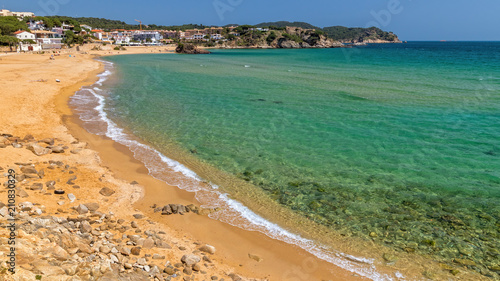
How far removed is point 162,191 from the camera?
11.4 m

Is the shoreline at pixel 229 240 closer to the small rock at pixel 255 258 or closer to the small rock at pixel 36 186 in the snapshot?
the small rock at pixel 255 258

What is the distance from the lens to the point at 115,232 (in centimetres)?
826

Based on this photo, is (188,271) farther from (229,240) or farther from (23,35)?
(23,35)

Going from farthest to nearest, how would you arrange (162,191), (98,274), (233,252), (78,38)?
(78,38)
(162,191)
(233,252)
(98,274)

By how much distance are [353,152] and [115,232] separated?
1150 centimetres

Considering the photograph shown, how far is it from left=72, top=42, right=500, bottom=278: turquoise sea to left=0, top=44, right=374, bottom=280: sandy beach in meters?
1.73

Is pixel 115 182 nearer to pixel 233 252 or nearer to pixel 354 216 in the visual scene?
pixel 233 252

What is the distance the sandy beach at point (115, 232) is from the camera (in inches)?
247

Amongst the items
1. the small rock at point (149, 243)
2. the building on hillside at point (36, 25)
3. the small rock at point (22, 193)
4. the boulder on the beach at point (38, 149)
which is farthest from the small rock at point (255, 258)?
the building on hillside at point (36, 25)

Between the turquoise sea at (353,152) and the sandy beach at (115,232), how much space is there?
1734mm

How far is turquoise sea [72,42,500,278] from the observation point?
9578mm

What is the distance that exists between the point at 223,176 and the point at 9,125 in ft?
40.8

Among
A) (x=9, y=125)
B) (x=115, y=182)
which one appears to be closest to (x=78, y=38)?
(x=9, y=125)

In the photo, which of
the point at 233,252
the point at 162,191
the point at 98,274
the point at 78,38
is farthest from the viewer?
the point at 78,38
